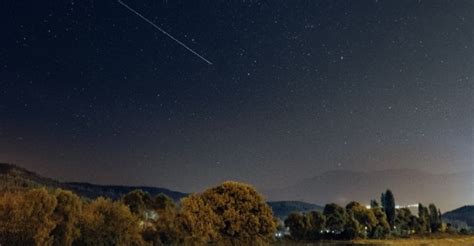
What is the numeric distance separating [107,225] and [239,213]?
15663 millimetres

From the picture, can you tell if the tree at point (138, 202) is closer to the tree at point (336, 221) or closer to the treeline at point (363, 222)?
the treeline at point (363, 222)

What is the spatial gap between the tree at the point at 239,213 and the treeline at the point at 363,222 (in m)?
55.2

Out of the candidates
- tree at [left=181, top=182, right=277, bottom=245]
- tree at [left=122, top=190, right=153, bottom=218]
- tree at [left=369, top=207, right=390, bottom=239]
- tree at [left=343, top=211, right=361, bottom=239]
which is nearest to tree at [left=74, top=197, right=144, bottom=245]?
tree at [left=181, top=182, right=277, bottom=245]

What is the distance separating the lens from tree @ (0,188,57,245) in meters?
47.7

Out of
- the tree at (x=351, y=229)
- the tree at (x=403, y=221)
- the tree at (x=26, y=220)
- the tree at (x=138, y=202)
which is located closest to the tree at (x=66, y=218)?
the tree at (x=26, y=220)

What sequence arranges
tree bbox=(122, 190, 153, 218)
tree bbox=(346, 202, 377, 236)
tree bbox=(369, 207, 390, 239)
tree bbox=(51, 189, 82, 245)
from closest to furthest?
tree bbox=(51, 189, 82, 245) → tree bbox=(122, 190, 153, 218) → tree bbox=(346, 202, 377, 236) → tree bbox=(369, 207, 390, 239)

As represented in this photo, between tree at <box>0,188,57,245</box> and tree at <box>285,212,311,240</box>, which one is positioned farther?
tree at <box>285,212,311,240</box>

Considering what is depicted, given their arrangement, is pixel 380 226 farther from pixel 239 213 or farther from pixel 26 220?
pixel 26 220

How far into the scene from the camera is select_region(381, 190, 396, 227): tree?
14588 cm

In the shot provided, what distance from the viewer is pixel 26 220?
160ft

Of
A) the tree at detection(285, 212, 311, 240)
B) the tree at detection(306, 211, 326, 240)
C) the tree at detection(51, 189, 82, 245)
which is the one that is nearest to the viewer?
the tree at detection(51, 189, 82, 245)

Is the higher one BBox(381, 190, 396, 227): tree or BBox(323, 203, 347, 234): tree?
BBox(381, 190, 396, 227): tree

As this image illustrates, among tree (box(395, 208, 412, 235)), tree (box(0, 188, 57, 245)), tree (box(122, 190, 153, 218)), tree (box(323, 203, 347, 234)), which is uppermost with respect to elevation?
tree (box(395, 208, 412, 235))

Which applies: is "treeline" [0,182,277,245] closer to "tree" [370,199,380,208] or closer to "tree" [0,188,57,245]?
"tree" [0,188,57,245]
